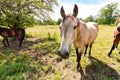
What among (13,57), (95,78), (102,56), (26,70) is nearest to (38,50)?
(13,57)

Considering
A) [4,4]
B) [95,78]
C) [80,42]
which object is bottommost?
[95,78]

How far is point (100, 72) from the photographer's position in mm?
5508

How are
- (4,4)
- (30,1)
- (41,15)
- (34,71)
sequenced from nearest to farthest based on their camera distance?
(34,71), (4,4), (30,1), (41,15)

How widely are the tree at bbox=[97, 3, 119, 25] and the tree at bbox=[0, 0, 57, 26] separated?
35.3 meters

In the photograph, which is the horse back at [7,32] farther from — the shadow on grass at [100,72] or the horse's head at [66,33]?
the horse's head at [66,33]

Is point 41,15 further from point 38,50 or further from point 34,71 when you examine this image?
point 34,71

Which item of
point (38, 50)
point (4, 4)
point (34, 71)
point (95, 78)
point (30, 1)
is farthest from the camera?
point (30, 1)

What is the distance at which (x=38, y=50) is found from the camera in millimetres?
7629

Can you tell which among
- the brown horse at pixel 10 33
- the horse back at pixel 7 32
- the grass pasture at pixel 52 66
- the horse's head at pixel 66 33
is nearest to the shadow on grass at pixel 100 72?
the grass pasture at pixel 52 66

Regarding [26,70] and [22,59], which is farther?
[22,59]

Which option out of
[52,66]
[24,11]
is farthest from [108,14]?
[52,66]

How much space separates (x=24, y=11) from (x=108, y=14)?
122ft

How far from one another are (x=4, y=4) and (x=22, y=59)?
2944 millimetres

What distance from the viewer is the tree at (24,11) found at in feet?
30.3
